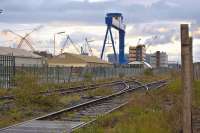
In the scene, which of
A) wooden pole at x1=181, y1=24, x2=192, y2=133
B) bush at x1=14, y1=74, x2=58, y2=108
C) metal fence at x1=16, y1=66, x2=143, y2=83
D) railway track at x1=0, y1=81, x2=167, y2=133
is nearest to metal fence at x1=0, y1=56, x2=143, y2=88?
metal fence at x1=16, y1=66, x2=143, y2=83

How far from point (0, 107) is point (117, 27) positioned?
114m

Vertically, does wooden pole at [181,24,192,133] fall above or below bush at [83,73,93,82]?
above

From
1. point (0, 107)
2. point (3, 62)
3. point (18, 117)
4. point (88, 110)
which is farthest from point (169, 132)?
point (3, 62)

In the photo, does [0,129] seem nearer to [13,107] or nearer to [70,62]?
[13,107]

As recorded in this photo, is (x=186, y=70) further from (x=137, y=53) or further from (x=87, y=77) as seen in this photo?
(x=137, y=53)

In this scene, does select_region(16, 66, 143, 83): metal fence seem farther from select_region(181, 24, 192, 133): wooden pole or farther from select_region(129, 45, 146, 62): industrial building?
select_region(129, 45, 146, 62): industrial building

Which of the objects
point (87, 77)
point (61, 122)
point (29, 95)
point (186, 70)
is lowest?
point (61, 122)

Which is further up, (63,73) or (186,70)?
(186,70)

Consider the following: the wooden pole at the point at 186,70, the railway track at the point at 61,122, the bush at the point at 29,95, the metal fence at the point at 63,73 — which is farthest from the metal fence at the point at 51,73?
the wooden pole at the point at 186,70

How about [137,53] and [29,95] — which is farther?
[137,53]

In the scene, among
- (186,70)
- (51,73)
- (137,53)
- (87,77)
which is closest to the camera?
(186,70)

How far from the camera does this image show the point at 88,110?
2302cm

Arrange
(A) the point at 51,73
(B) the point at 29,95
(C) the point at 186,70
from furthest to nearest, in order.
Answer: (A) the point at 51,73, (B) the point at 29,95, (C) the point at 186,70

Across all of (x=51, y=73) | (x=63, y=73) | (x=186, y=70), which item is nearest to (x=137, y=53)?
(x=63, y=73)
